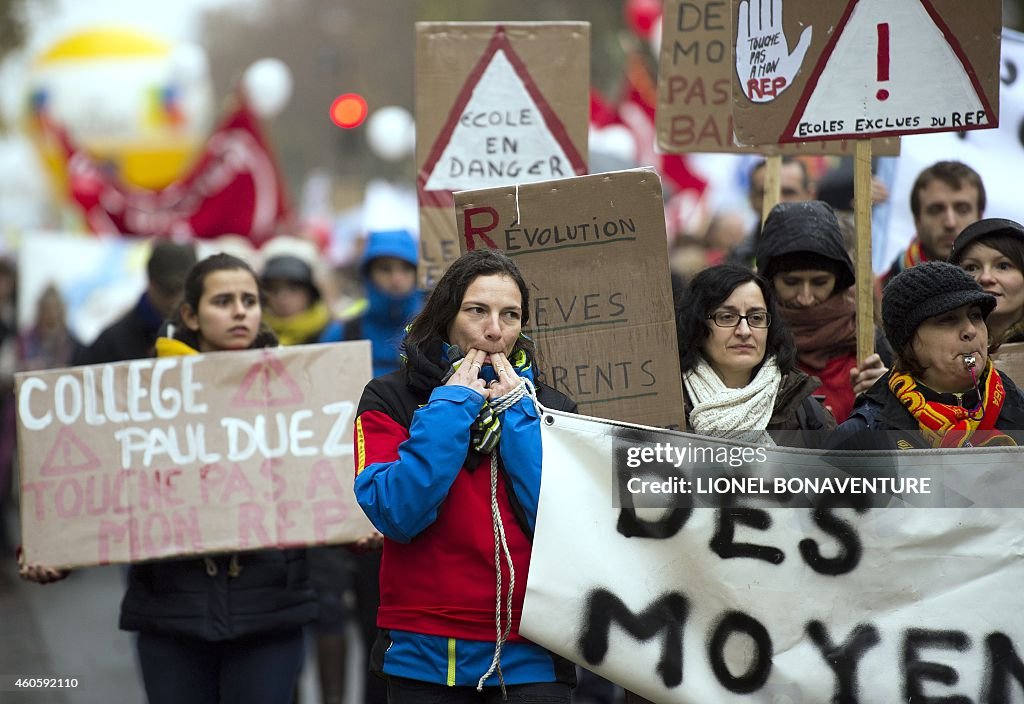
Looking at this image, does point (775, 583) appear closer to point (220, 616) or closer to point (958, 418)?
point (958, 418)

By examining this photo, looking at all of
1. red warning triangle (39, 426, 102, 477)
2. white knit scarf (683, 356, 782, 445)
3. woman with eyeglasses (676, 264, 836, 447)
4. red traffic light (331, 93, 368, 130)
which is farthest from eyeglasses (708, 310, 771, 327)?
red traffic light (331, 93, 368, 130)

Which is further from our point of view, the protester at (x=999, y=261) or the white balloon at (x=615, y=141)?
the white balloon at (x=615, y=141)

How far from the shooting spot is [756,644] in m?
3.87

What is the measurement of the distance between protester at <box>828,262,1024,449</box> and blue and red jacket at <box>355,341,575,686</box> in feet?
2.80

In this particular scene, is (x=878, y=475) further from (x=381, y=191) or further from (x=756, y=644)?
(x=381, y=191)

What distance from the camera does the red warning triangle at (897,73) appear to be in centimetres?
459

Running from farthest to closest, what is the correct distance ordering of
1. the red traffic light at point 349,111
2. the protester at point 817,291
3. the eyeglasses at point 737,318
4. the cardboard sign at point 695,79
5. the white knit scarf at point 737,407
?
1. the red traffic light at point 349,111
2. the cardboard sign at point 695,79
3. the protester at point 817,291
4. the eyeglasses at point 737,318
5. the white knit scarf at point 737,407

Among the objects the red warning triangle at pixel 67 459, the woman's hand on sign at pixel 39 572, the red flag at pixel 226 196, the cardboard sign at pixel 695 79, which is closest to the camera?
the woman's hand on sign at pixel 39 572

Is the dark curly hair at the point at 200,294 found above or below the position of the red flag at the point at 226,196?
below

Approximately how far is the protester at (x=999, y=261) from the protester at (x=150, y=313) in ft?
10.3

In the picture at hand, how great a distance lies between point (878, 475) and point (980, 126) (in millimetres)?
1297

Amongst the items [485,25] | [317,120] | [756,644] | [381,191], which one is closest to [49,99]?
[317,120]

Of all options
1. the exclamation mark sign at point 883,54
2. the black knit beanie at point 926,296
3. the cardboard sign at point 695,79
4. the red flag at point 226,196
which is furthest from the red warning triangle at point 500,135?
the red flag at point 226,196

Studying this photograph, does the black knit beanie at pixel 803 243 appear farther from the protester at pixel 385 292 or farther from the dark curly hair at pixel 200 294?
the protester at pixel 385 292
